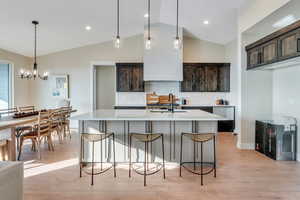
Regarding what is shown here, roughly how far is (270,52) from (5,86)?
23.8 feet

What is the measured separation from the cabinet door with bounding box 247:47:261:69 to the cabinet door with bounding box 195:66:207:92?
2156mm

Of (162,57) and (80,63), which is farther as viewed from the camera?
(80,63)

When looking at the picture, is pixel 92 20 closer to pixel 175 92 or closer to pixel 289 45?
pixel 175 92

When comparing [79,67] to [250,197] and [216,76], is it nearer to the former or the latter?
[216,76]

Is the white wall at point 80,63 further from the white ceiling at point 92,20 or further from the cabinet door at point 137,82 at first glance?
the cabinet door at point 137,82

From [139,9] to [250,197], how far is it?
4736 mm

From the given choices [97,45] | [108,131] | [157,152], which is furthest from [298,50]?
[97,45]

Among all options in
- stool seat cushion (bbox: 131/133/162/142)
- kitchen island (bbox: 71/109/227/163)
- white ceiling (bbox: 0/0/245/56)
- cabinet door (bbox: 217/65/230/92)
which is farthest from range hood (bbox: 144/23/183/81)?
stool seat cushion (bbox: 131/133/162/142)

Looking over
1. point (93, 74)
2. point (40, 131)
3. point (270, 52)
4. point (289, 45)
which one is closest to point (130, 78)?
point (93, 74)

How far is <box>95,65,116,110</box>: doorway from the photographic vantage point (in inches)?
328

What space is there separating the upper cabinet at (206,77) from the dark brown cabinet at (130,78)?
1.44m

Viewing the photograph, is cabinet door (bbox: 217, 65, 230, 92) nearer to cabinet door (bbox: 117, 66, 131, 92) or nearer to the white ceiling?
the white ceiling

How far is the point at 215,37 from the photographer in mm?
6656

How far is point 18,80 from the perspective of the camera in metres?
6.73
